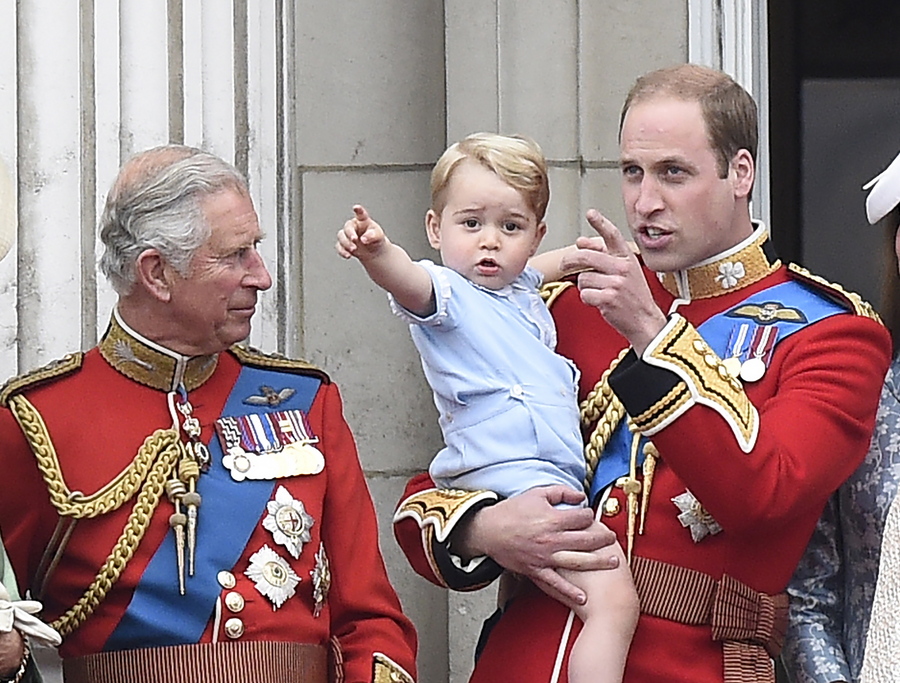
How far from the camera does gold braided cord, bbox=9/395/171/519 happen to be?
3.35 metres

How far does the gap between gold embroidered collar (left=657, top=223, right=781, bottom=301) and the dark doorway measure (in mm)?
1640

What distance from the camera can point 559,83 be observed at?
188 inches

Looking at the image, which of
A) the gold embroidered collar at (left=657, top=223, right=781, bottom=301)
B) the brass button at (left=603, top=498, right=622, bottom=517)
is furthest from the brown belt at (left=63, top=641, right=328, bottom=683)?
the gold embroidered collar at (left=657, top=223, right=781, bottom=301)

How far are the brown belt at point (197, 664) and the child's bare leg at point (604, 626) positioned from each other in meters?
0.46

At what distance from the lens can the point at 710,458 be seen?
3.13m

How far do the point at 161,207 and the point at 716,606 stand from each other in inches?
42.8

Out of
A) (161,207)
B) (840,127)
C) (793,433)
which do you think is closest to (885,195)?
(793,433)

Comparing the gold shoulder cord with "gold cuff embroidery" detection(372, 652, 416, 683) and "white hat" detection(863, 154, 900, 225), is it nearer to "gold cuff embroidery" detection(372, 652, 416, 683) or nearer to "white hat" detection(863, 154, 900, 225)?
"gold cuff embroidery" detection(372, 652, 416, 683)

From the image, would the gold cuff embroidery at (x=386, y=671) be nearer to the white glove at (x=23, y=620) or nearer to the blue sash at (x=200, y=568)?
the blue sash at (x=200, y=568)

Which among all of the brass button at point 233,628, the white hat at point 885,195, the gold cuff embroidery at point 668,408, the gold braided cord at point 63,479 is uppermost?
the white hat at point 885,195

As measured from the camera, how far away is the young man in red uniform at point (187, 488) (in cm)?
334

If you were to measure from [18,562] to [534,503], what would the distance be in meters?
0.82

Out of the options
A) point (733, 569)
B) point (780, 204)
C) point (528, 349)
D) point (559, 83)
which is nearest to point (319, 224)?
point (559, 83)

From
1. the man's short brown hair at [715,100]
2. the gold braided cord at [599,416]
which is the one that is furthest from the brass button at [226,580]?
the man's short brown hair at [715,100]
